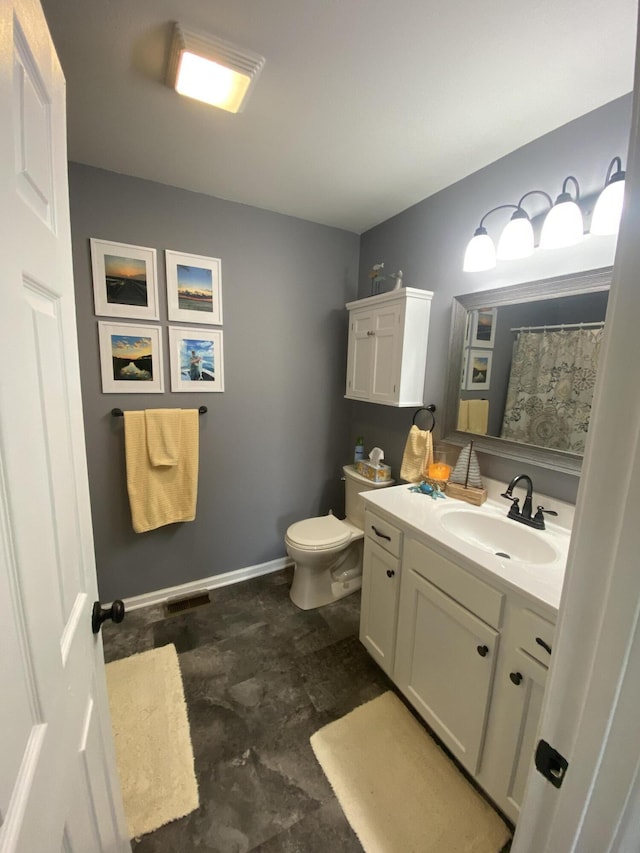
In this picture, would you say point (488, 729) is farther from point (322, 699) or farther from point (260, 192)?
point (260, 192)

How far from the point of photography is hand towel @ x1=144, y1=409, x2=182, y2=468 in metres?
1.96

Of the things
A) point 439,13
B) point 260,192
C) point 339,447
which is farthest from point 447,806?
point 260,192

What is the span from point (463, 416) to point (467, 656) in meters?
1.08

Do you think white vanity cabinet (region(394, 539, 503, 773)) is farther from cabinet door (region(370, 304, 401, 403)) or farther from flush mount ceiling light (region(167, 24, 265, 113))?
flush mount ceiling light (region(167, 24, 265, 113))

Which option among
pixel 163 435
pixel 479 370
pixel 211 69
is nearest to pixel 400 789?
pixel 479 370

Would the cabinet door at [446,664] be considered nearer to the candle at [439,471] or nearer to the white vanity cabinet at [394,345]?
the candle at [439,471]

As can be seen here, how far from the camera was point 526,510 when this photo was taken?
4.75 feet

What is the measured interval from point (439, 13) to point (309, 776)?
2506 mm

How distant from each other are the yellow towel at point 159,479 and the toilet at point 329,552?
68 cm

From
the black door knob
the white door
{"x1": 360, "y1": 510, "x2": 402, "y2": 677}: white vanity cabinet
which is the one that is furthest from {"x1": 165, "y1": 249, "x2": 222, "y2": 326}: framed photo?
the black door knob

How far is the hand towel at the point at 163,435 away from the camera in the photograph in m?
1.96

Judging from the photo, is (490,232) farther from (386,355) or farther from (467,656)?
(467,656)

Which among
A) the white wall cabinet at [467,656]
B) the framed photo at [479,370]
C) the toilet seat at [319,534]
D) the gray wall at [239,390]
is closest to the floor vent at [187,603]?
the gray wall at [239,390]

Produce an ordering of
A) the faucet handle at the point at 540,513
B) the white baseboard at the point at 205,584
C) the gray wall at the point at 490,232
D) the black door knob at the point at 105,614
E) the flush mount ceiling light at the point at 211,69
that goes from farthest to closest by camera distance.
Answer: the white baseboard at the point at 205,584
the faucet handle at the point at 540,513
the gray wall at the point at 490,232
the flush mount ceiling light at the point at 211,69
the black door knob at the point at 105,614
